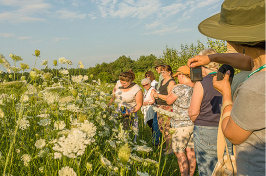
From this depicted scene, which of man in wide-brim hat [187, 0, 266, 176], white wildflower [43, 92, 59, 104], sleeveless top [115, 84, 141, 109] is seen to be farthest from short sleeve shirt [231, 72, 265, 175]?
sleeveless top [115, 84, 141, 109]

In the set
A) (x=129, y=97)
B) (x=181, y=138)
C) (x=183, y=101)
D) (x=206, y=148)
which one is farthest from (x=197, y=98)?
(x=129, y=97)

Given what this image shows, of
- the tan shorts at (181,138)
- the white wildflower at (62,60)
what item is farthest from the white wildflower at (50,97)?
the tan shorts at (181,138)

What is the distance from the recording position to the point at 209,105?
106 inches

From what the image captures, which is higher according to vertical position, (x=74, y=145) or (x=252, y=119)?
(x=252, y=119)

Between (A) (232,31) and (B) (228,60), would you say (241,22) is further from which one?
(B) (228,60)

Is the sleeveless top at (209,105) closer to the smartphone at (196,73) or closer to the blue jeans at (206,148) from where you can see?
the blue jeans at (206,148)

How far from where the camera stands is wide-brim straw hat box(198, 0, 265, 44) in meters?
1.11

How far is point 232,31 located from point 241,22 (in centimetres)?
6

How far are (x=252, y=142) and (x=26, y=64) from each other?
7.52ft

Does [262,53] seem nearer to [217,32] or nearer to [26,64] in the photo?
[217,32]

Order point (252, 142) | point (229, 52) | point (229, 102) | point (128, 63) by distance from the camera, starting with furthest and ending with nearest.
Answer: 1. point (128, 63)
2. point (229, 52)
3. point (229, 102)
4. point (252, 142)

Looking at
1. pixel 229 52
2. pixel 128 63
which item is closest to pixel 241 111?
pixel 229 52

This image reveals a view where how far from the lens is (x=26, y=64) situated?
8.11ft

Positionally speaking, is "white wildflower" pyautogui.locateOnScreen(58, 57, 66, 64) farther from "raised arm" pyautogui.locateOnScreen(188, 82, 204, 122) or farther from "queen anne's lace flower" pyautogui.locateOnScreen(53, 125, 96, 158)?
"queen anne's lace flower" pyautogui.locateOnScreen(53, 125, 96, 158)
